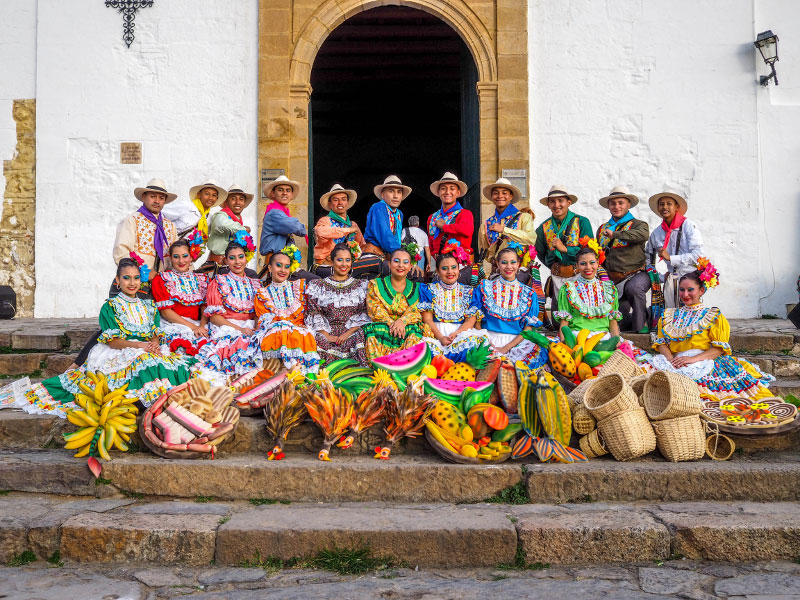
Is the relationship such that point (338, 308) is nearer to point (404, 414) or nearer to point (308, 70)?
point (404, 414)

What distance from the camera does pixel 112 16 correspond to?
27.7 feet

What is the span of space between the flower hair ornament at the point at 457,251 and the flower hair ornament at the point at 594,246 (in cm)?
98

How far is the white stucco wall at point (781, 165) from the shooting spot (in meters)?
8.29

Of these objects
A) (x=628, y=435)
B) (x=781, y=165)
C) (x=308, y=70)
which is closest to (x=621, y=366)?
(x=628, y=435)

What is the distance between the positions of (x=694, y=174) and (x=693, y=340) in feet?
10.8

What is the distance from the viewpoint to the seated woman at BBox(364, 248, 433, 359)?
566cm

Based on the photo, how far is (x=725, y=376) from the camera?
17.7 ft

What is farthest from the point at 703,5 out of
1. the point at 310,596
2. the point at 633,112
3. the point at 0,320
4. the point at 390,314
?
the point at 0,320

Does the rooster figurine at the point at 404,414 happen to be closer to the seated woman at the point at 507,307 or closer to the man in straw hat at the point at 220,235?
the seated woman at the point at 507,307

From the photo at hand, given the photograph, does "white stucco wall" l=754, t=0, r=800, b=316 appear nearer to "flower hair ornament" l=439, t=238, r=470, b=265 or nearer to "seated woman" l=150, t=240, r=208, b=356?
"flower hair ornament" l=439, t=238, r=470, b=265

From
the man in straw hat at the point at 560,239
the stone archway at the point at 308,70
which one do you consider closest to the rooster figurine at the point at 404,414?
the man in straw hat at the point at 560,239

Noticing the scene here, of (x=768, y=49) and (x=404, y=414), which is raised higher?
(x=768, y=49)

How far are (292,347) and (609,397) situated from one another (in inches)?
83.5

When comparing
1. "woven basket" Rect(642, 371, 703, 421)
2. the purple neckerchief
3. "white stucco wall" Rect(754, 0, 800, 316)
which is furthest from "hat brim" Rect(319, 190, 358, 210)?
"white stucco wall" Rect(754, 0, 800, 316)
